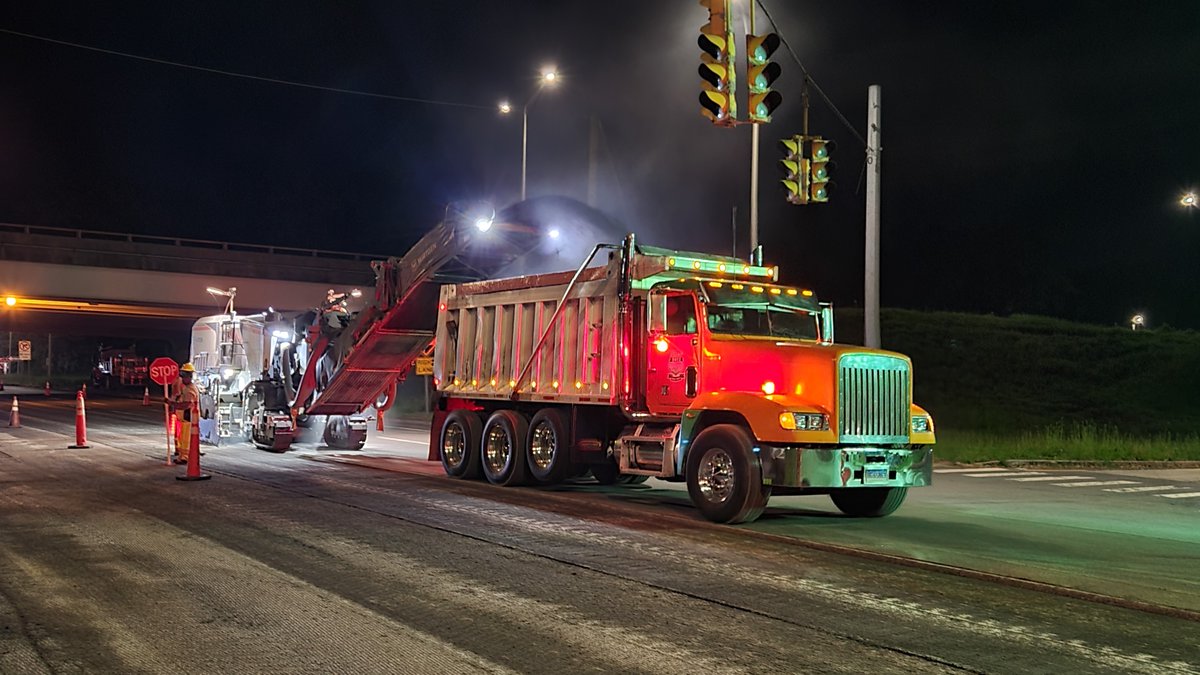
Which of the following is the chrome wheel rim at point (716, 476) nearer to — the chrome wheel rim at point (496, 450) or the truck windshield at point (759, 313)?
the truck windshield at point (759, 313)

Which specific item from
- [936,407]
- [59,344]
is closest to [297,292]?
[936,407]

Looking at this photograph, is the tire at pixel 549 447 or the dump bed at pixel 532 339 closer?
the dump bed at pixel 532 339

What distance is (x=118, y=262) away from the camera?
43594 mm

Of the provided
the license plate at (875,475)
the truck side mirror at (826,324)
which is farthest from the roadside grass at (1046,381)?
the license plate at (875,475)

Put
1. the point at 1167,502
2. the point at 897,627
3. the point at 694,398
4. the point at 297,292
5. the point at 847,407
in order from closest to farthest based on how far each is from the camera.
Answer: the point at 897,627, the point at 847,407, the point at 694,398, the point at 1167,502, the point at 297,292

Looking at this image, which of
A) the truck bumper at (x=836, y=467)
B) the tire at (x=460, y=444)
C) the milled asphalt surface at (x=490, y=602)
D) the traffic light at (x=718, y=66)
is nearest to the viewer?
the milled asphalt surface at (x=490, y=602)

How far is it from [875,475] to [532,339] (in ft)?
18.2

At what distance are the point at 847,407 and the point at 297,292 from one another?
40204 mm

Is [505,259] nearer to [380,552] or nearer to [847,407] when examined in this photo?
[847,407]

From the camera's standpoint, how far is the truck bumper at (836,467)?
11141 millimetres

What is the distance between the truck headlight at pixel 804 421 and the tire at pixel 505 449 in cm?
483

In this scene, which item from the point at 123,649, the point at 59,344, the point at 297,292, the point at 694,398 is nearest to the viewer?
the point at 123,649

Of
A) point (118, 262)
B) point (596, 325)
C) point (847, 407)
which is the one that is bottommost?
point (847, 407)

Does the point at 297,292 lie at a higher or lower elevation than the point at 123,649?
higher
